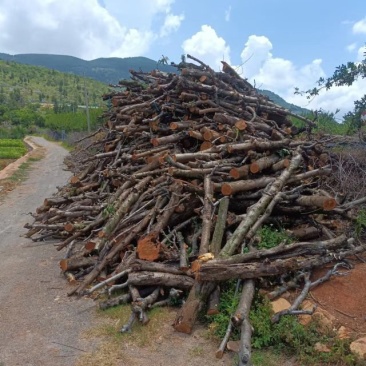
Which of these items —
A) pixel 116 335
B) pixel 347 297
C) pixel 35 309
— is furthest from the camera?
pixel 35 309

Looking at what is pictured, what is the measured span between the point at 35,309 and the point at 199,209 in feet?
8.69

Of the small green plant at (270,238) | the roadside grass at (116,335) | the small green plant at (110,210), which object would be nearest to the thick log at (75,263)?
the small green plant at (110,210)

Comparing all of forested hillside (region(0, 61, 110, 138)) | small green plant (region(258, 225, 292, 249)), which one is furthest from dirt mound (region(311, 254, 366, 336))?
forested hillside (region(0, 61, 110, 138))

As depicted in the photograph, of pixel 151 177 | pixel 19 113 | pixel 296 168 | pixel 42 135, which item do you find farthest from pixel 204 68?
pixel 19 113

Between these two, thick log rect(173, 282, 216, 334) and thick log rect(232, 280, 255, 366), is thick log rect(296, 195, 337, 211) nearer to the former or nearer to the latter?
thick log rect(232, 280, 255, 366)

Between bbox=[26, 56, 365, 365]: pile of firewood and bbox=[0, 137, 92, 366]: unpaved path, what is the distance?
0.32m

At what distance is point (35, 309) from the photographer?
17.6 feet

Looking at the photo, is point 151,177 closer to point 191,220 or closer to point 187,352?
point 191,220

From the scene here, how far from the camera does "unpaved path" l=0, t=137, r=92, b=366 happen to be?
434 cm

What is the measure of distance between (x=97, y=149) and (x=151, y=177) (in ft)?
17.4

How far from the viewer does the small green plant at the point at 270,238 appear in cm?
562

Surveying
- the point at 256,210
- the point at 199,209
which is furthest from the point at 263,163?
the point at 199,209

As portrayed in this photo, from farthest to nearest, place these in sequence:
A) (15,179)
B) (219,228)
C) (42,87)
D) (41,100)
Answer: (42,87), (41,100), (15,179), (219,228)

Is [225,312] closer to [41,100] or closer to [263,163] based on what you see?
[263,163]
